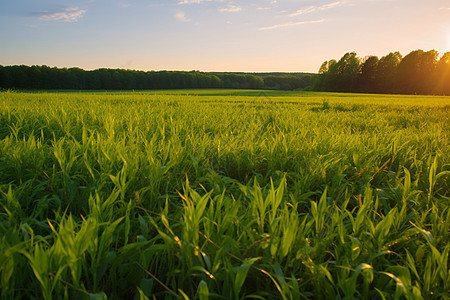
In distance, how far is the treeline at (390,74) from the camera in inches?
2213

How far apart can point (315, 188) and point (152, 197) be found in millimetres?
1181

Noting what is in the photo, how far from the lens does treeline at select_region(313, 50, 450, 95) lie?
56203 millimetres

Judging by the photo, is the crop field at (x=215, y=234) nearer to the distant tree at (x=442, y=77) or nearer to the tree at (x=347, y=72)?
the distant tree at (x=442, y=77)

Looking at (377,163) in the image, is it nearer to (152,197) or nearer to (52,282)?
(152,197)

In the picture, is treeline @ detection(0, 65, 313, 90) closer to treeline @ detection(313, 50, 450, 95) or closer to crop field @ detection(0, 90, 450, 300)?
treeline @ detection(313, 50, 450, 95)

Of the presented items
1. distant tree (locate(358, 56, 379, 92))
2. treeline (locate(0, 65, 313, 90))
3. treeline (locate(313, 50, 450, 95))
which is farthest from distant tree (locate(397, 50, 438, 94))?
treeline (locate(0, 65, 313, 90))

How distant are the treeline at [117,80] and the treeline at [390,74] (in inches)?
707

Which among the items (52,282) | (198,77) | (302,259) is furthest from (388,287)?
(198,77)

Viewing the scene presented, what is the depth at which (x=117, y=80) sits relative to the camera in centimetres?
7144

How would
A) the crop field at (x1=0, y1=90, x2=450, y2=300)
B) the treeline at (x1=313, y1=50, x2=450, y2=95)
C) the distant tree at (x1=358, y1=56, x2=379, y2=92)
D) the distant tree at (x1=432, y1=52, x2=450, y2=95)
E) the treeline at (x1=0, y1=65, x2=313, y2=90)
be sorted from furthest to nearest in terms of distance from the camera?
the distant tree at (x1=358, y1=56, x2=379, y2=92) → the treeline at (x1=0, y1=65, x2=313, y2=90) → the treeline at (x1=313, y1=50, x2=450, y2=95) → the distant tree at (x1=432, y1=52, x2=450, y2=95) → the crop field at (x1=0, y1=90, x2=450, y2=300)

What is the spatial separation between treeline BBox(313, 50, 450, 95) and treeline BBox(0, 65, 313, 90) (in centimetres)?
1795

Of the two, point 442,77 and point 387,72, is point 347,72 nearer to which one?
point 387,72

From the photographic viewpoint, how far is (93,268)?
948 mm

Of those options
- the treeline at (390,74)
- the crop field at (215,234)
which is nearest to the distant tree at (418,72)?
the treeline at (390,74)
